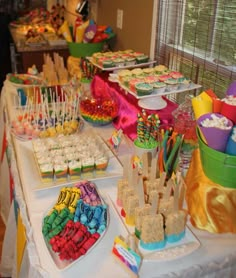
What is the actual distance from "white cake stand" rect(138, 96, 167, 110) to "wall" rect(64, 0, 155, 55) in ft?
1.85

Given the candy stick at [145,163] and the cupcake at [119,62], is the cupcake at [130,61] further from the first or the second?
the candy stick at [145,163]

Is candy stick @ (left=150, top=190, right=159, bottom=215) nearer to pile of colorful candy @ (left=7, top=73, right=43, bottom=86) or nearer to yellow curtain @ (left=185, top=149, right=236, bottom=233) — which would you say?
yellow curtain @ (left=185, top=149, right=236, bottom=233)

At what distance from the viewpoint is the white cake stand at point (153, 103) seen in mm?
1511

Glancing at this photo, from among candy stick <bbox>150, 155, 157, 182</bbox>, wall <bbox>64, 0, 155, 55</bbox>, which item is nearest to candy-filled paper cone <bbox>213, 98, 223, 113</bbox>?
candy stick <bbox>150, 155, 157, 182</bbox>

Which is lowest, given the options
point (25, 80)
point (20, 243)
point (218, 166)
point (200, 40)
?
point (20, 243)

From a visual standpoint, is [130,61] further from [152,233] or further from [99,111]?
[152,233]

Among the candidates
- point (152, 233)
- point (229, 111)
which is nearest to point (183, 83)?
point (229, 111)

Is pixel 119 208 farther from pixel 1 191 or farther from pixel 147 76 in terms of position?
pixel 1 191

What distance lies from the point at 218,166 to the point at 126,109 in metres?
0.75

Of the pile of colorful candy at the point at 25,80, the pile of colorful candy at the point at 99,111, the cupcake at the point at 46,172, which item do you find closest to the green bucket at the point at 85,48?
the pile of colorful candy at the point at 25,80

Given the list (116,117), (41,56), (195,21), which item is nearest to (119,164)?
(116,117)

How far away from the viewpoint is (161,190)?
1.03 m

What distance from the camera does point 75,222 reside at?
0.99m

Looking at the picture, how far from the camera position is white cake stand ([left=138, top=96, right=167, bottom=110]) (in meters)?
1.51
